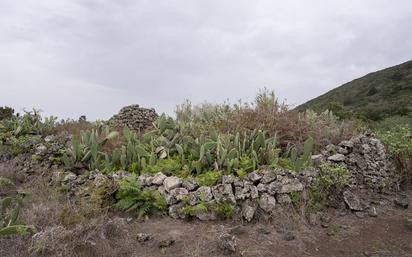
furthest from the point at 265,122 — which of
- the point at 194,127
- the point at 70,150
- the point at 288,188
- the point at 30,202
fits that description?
the point at 30,202

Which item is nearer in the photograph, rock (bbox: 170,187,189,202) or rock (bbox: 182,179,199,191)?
rock (bbox: 170,187,189,202)

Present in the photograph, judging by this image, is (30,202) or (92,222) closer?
(92,222)

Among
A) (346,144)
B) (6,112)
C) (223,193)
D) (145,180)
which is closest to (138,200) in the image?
(145,180)

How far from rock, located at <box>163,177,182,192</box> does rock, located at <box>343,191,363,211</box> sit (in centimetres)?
219

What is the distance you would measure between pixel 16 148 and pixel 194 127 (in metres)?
3.33

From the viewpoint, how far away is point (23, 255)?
10.8 ft

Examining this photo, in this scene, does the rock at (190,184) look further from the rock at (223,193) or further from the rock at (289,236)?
the rock at (289,236)

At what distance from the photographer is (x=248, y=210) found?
175 inches

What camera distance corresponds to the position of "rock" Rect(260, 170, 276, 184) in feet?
15.4

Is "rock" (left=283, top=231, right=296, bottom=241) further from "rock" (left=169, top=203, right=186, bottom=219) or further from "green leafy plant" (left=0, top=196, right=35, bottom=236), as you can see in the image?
"green leafy plant" (left=0, top=196, right=35, bottom=236)

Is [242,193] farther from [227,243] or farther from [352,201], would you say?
[352,201]

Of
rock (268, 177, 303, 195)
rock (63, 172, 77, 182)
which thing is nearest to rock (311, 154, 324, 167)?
rock (268, 177, 303, 195)

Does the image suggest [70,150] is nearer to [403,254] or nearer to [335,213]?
[335,213]

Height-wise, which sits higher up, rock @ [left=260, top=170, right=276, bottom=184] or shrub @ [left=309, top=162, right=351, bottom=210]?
rock @ [left=260, top=170, right=276, bottom=184]
